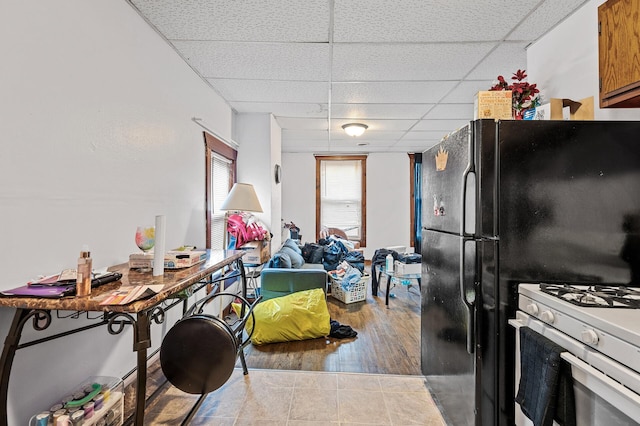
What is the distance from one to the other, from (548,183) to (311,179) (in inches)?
227

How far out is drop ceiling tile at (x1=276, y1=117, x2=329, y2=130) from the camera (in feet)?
14.6

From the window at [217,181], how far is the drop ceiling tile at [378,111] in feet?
4.70

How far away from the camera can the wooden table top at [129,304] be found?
43.2 inches

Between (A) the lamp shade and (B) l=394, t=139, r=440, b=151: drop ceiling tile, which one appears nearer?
(A) the lamp shade

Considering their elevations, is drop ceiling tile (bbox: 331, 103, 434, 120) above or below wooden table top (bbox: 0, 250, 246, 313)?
above

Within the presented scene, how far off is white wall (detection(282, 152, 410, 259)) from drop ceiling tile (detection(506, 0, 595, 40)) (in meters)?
4.76

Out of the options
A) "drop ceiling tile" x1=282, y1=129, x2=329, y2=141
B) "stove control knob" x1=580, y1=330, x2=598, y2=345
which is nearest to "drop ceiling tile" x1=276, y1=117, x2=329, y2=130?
"drop ceiling tile" x1=282, y1=129, x2=329, y2=141

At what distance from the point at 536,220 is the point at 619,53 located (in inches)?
33.0

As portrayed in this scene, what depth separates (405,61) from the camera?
266cm

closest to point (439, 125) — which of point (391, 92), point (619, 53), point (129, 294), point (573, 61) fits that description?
point (391, 92)

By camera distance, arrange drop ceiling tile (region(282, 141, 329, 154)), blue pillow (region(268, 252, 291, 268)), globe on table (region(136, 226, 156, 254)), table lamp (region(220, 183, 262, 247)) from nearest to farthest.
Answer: globe on table (region(136, 226, 156, 254)) → table lamp (region(220, 183, 262, 247)) → blue pillow (region(268, 252, 291, 268)) → drop ceiling tile (region(282, 141, 329, 154))

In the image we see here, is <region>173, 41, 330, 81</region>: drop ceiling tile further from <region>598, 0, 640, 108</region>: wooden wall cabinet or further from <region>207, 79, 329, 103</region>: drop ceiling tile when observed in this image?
<region>598, 0, 640, 108</region>: wooden wall cabinet

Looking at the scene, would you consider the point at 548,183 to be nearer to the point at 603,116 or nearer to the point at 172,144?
the point at 603,116

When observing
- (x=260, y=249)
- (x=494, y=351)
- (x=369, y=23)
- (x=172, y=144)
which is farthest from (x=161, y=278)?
(x=260, y=249)
